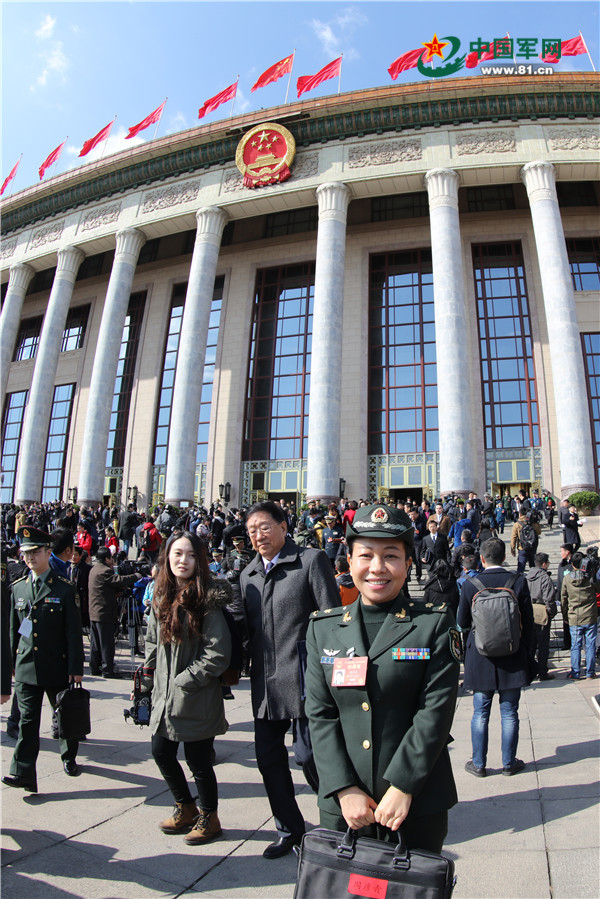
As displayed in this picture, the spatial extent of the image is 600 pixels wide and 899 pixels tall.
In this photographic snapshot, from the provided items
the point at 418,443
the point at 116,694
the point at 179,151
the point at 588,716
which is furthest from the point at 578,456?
the point at 179,151

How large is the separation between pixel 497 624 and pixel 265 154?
2525 centimetres

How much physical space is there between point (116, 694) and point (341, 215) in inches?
832

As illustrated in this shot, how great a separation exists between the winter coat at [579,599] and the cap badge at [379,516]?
6.47 metres

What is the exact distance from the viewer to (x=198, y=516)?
55.2 ft

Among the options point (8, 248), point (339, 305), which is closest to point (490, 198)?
point (339, 305)

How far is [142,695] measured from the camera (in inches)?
158

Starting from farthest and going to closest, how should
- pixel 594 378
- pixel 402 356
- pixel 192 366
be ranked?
pixel 402 356
pixel 594 378
pixel 192 366

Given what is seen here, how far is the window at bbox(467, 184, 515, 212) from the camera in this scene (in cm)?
2664

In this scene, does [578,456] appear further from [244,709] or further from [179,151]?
[179,151]

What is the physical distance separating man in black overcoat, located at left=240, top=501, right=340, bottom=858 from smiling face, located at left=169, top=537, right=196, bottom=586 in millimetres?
379

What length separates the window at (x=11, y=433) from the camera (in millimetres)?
31422

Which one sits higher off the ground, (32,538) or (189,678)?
(32,538)

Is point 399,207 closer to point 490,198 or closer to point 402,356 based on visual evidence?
point 490,198

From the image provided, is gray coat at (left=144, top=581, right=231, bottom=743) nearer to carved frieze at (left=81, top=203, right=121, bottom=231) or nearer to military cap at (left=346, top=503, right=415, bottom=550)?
military cap at (left=346, top=503, right=415, bottom=550)
